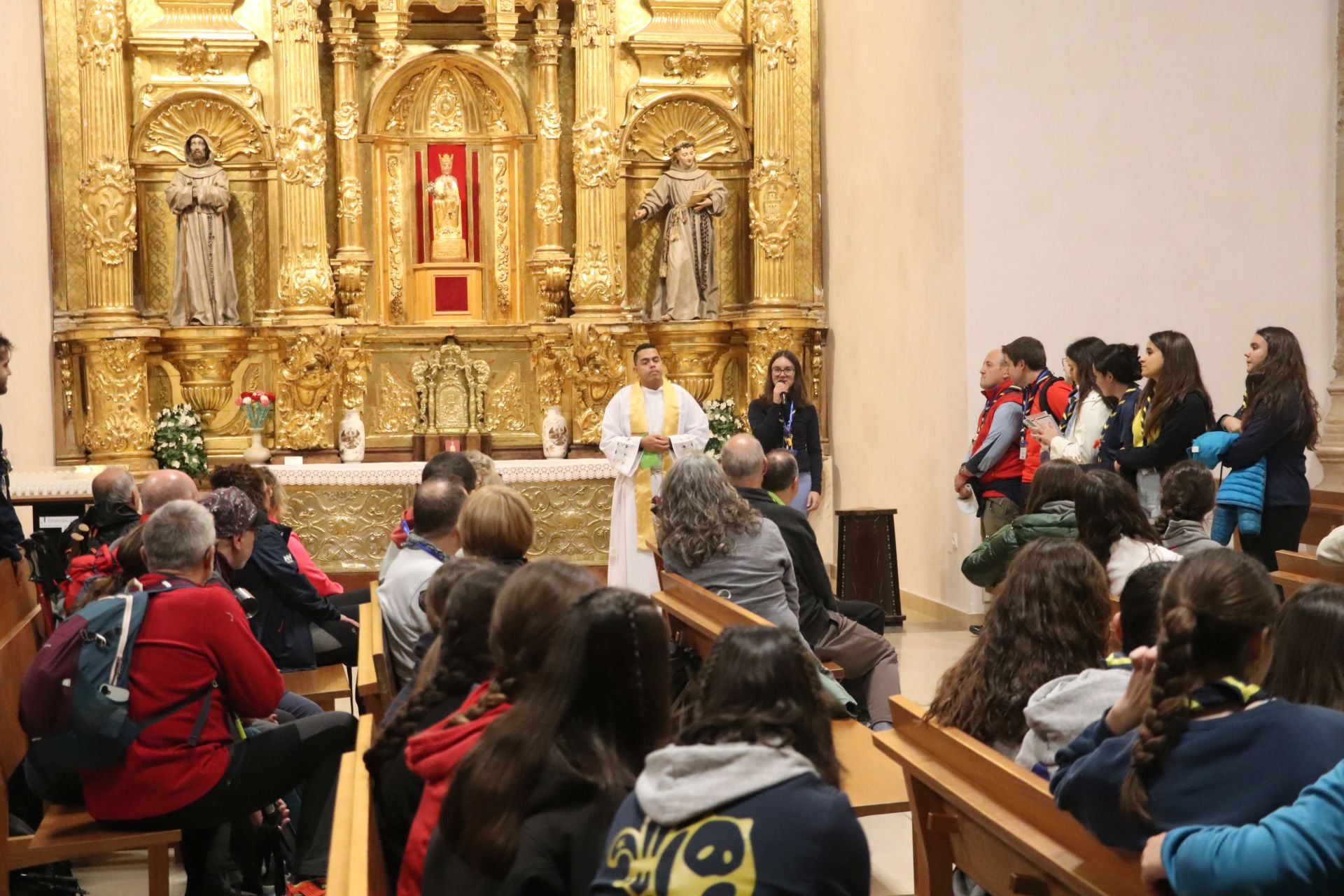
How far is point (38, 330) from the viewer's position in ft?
39.8

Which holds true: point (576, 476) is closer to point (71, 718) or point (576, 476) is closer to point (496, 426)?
point (496, 426)

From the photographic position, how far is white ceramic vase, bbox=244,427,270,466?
12.5 metres

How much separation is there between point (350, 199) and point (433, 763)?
10.7 metres

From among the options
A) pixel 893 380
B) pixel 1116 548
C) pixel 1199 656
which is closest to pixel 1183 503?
pixel 1116 548

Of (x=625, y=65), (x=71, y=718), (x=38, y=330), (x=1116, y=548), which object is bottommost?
(x=71, y=718)

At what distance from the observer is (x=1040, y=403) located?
336 inches

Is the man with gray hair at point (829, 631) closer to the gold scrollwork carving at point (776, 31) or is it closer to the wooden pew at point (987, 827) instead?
the wooden pew at point (987, 827)

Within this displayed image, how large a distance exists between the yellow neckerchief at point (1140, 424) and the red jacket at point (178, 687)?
4294mm

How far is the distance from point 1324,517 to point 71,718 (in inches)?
278

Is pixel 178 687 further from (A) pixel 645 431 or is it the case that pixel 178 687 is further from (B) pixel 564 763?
(A) pixel 645 431

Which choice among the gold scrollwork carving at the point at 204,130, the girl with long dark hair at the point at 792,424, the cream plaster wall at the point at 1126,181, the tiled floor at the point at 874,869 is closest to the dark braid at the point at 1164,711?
the tiled floor at the point at 874,869

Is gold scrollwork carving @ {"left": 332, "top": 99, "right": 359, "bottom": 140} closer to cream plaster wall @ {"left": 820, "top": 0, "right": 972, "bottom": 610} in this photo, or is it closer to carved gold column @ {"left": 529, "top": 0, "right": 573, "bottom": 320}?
carved gold column @ {"left": 529, "top": 0, "right": 573, "bottom": 320}

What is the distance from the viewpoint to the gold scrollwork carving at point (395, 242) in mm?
13414

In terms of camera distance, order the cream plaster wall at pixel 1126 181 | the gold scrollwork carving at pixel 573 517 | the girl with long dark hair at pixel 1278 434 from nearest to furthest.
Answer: the girl with long dark hair at pixel 1278 434
the cream plaster wall at pixel 1126 181
the gold scrollwork carving at pixel 573 517
